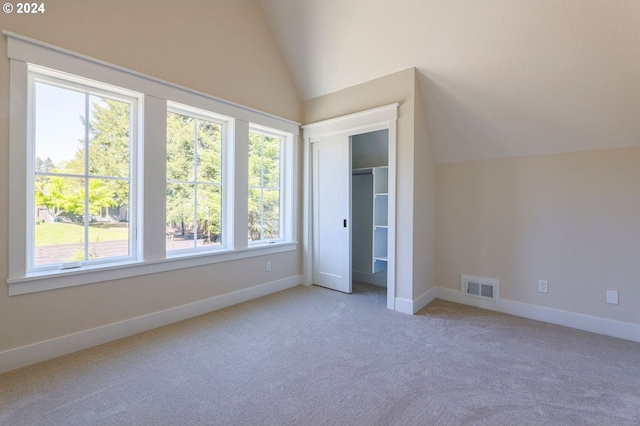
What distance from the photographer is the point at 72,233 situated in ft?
7.89

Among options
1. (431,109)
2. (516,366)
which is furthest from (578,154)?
(516,366)

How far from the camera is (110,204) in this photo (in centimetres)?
260

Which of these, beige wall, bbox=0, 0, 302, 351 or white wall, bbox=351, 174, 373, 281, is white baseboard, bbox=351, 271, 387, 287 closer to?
white wall, bbox=351, 174, 373, 281

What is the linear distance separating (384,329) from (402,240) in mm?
970

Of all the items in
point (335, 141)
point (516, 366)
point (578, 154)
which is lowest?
point (516, 366)

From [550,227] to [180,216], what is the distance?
383cm

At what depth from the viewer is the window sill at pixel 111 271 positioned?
212cm

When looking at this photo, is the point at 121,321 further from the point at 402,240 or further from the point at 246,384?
the point at 402,240

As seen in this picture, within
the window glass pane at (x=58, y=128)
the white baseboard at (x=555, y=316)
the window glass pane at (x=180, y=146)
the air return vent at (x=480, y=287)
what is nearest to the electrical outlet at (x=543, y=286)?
the white baseboard at (x=555, y=316)

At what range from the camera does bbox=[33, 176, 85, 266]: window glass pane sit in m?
2.26

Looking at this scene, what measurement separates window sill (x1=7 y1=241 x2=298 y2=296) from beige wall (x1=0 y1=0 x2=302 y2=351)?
0.05 metres

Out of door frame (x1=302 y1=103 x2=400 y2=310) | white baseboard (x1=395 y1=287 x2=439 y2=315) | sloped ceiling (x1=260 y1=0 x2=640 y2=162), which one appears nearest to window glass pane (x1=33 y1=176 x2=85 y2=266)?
door frame (x1=302 y1=103 x2=400 y2=310)

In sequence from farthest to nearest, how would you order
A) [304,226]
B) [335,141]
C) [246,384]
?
1. [304,226]
2. [335,141]
3. [246,384]

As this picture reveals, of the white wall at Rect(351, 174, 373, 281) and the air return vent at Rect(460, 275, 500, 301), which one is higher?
the white wall at Rect(351, 174, 373, 281)
